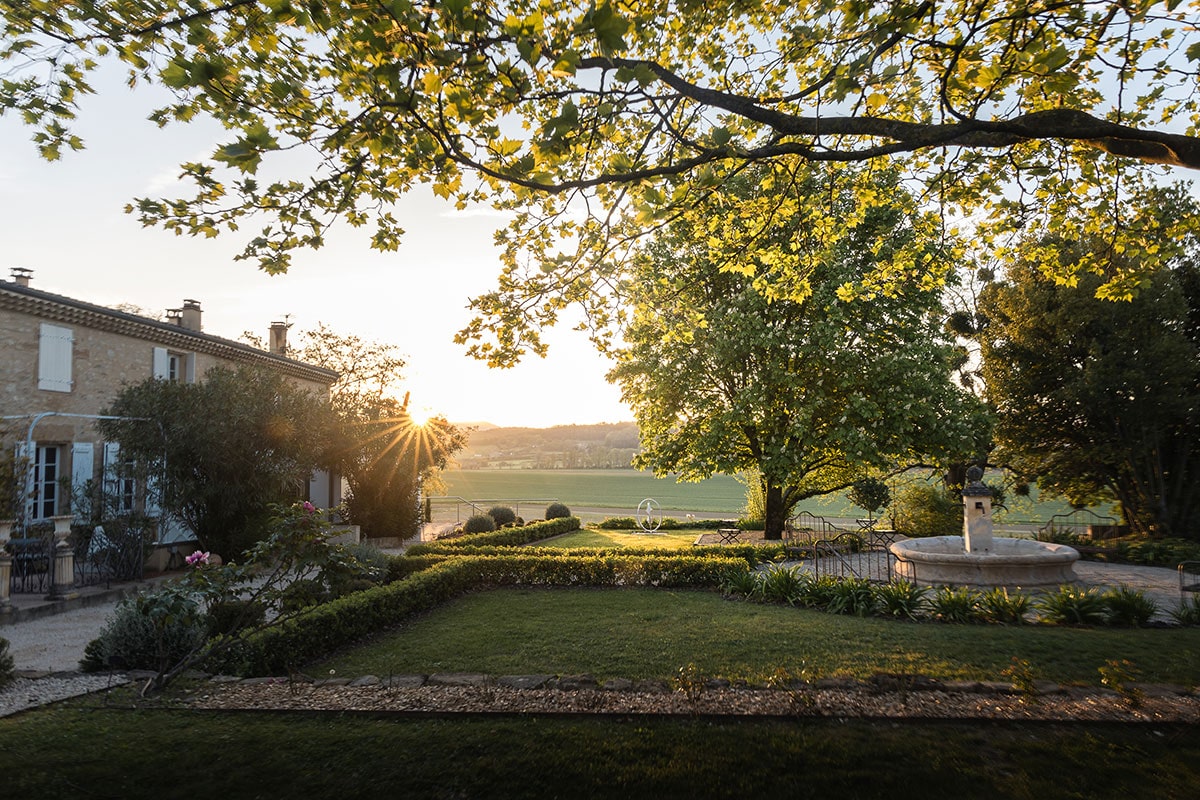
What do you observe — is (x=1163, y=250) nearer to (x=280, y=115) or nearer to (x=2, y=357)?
(x=280, y=115)

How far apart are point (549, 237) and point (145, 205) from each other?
3.71 meters

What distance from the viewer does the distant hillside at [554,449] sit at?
324 feet

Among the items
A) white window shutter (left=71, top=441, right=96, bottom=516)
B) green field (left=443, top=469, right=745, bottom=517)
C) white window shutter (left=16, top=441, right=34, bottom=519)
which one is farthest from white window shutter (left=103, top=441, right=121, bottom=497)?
green field (left=443, top=469, right=745, bottom=517)

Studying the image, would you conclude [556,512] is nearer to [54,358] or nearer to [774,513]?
[774,513]

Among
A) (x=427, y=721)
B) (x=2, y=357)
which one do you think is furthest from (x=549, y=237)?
(x=2, y=357)

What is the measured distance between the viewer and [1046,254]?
731 cm

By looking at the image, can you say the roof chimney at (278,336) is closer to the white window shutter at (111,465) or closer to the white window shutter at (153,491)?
the white window shutter at (111,465)

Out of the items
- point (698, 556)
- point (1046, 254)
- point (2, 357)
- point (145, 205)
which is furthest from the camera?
point (698, 556)

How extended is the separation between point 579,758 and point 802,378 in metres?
14.0

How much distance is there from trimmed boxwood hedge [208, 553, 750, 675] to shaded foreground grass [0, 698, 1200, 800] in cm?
172

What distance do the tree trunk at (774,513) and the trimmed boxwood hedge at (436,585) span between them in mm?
7580

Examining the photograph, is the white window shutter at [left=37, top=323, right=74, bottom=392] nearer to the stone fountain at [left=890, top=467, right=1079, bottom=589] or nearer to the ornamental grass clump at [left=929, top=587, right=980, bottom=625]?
the ornamental grass clump at [left=929, top=587, right=980, bottom=625]

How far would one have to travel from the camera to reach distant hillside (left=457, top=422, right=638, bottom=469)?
98812 mm

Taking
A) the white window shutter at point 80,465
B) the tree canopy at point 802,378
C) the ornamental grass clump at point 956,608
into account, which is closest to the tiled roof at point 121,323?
the white window shutter at point 80,465
